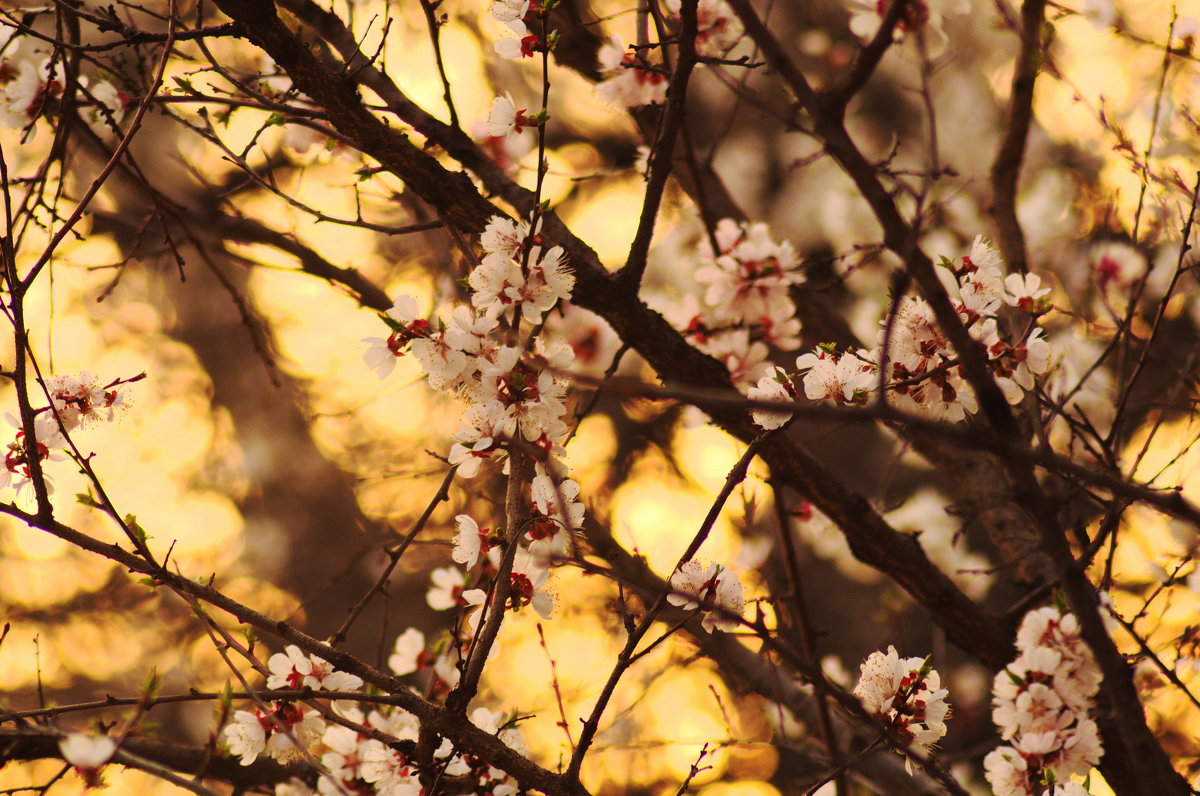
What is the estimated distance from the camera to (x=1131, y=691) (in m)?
1.22

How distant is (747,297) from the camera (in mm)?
2709

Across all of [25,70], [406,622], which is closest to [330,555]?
[406,622]

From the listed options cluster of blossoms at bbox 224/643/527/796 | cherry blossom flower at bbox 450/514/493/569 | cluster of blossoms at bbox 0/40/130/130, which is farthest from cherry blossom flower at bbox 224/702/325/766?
cluster of blossoms at bbox 0/40/130/130

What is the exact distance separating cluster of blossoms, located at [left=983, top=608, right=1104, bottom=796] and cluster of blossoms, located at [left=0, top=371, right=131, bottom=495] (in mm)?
1869

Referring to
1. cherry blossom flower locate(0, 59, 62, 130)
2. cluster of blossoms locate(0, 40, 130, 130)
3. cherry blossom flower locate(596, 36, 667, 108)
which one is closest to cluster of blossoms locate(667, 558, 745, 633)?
cherry blossom flower locate(596, 36, 667, 108)

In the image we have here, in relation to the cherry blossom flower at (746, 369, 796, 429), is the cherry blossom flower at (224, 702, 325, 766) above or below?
below

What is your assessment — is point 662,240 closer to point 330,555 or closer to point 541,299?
point 330,555

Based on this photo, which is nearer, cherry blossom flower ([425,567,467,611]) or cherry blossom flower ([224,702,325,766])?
cherry blossom flower ([224,702,325,766])

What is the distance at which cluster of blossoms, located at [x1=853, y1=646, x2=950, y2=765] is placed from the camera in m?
1.69

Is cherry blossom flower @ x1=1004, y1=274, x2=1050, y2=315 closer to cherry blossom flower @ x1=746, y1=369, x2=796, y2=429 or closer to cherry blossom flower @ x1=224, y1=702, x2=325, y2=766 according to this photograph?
cherry blossom flower @ x1=746, y1=369, x2=796, y2=429

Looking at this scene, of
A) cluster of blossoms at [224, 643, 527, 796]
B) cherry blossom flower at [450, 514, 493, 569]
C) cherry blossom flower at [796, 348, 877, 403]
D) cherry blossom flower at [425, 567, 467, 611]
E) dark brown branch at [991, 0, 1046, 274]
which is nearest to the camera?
cherry blossom flower at [796, 348, 877, 403]

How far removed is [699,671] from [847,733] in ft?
7.91

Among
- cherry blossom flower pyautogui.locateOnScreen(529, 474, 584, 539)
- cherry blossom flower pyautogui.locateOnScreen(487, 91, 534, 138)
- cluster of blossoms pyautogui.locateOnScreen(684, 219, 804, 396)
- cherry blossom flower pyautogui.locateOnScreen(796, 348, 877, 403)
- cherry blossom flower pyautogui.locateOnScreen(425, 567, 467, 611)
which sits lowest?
cherry blossom flower pyautogui.locateOnScreen(529, 474, 584, 539)

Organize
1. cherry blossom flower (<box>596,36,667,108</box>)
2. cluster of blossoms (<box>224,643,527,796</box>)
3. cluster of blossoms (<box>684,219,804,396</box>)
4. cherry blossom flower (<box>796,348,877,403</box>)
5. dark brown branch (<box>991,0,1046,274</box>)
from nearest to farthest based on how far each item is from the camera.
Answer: cherry blossom flower (<box>796,348,877,403</box>), cluster of blossoms (<box>224,643,527,796</box>), cherry blossom flower (<box>596,36,667,108</box>), cluster of blossoms (<box>684,219,804,396</box>), dark brown branch (<box>991,0,1046,274</box>)
